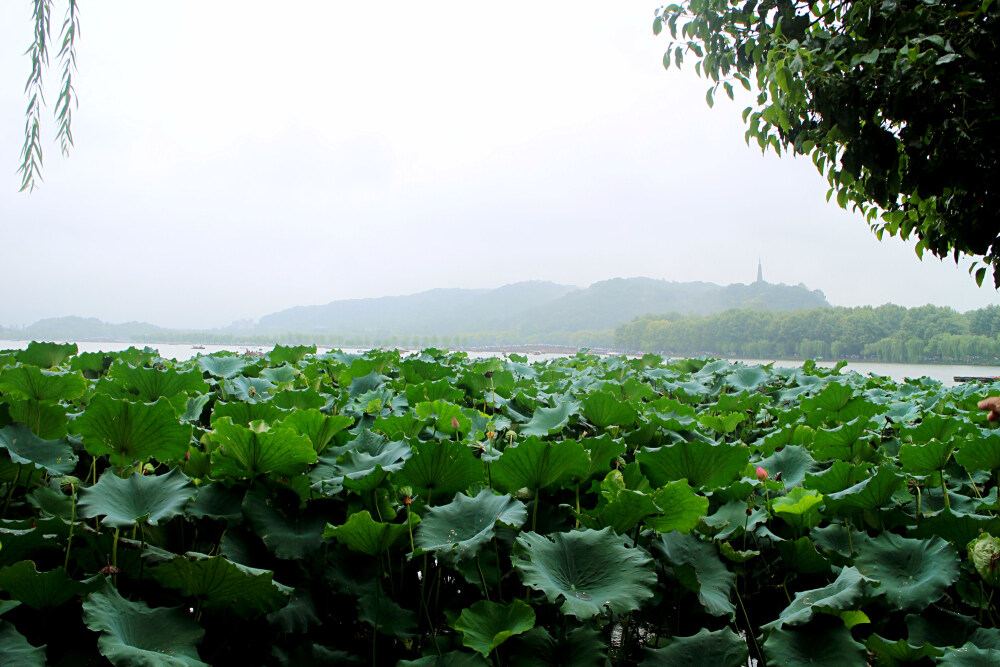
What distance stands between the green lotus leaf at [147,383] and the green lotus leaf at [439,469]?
0.71 meters

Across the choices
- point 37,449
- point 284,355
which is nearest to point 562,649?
point 37,449

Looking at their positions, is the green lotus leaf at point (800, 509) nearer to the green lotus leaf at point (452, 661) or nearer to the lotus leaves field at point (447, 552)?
the lotus leaves field at point (447, 552)

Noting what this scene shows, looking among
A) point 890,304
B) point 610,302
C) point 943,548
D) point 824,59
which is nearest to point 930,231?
point 824,59

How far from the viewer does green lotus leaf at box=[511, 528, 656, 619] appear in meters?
0.59

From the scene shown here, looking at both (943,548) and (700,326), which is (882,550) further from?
(700,326)

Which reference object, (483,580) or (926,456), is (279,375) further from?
(926,456)

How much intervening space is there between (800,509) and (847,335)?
8295mm

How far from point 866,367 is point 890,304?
369 cm

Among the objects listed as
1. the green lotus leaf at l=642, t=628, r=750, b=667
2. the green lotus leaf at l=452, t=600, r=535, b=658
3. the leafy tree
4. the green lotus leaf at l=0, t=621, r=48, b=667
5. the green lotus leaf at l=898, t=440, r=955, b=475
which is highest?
the leafy tree

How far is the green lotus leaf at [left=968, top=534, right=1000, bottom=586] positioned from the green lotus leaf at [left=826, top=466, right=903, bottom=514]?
0.12 meters

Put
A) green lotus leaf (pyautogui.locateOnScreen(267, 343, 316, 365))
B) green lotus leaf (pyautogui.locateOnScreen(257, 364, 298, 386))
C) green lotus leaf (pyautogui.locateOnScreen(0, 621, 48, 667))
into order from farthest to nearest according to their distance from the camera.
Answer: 1. green lotus leaf (pyautogui.locateOnScreen(267, 343, 316, 365))
2. green lotus leaf (pyautogui.locateOnScreen(257, 364, 298, 386))
3. green lotus leaf (pyautogui.locateOnScreen(0, 621, 48, 667))

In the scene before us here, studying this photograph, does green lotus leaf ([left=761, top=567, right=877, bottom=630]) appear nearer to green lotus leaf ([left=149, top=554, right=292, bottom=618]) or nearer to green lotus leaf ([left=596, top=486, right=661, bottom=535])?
green lotus leaf ([left=596, top=486, right=661, bottom=535])

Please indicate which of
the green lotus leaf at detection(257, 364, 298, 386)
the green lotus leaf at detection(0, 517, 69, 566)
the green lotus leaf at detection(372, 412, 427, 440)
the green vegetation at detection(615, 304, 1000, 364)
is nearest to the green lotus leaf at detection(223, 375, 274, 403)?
the green lotus leaf at detection(257, 364, 298, 386)

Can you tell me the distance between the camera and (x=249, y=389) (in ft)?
5.44
